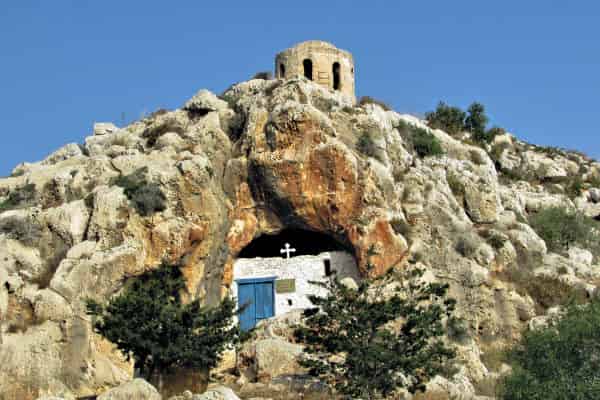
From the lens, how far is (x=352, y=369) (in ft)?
70.6

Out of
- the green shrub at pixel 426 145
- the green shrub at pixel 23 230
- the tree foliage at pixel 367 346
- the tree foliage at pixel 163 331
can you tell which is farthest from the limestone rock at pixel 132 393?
the green shrub at pixel 426 145

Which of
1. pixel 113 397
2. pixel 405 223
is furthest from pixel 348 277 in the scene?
pixel 113 397

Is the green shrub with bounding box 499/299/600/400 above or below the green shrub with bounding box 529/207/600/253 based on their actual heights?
below

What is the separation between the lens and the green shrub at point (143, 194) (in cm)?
3100

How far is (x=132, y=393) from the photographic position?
19469mm

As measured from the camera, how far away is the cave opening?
3544 centimetres

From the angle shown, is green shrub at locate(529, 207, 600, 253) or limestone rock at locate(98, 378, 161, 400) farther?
green shrub at locate(529, 207, 600, 253)

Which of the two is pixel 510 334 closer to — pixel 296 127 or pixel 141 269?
pixel 296 127

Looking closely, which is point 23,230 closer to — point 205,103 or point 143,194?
point 143,194

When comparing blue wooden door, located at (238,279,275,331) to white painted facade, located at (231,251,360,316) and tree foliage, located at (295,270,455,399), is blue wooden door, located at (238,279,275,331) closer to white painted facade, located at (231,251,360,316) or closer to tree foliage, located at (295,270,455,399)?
white painted facade, located at (231,251,360,316)

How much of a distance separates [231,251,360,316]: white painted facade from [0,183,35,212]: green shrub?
8303 mm

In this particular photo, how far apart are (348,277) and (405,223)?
3.11 metres

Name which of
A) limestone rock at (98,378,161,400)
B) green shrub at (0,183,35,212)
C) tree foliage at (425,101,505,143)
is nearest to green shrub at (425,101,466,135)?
tree foliage at (425,101,505,143)

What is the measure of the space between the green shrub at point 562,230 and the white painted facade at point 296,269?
973cm
